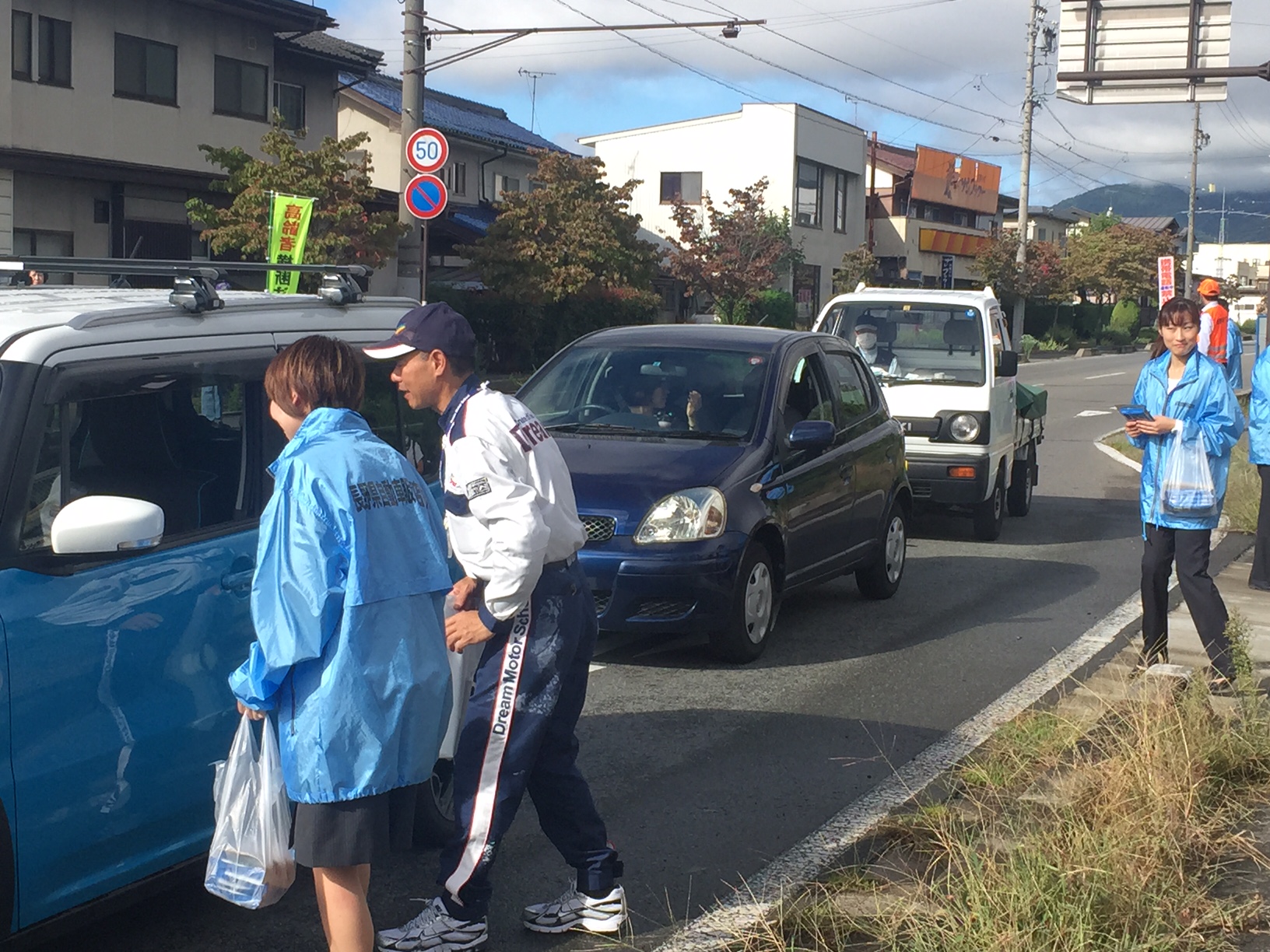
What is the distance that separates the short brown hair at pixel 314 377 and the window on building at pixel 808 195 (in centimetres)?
5207

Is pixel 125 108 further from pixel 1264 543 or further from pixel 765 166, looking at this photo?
pixel 765 166

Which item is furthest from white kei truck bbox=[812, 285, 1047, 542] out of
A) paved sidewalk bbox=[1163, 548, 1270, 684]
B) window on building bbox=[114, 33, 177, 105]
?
window on building bbox=[114, 33, 177, 105]

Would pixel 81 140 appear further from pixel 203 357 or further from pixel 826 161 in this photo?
pixel 826 161

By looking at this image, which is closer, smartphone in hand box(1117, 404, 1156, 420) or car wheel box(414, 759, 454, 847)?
Result: car wheel box(414, 759, 454, 847)

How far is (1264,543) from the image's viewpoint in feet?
32.3

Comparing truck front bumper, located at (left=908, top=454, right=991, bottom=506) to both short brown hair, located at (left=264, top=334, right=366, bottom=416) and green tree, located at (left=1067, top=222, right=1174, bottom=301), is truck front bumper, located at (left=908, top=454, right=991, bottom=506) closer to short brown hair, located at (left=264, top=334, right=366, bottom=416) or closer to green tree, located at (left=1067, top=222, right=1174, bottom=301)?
short brown hair, located at (left=264, top=334, right=366, bottom=416)

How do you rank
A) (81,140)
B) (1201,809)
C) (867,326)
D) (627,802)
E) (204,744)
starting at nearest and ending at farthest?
(204,744) → (1201,809) → (627,802) → (867,326) → (81,140)

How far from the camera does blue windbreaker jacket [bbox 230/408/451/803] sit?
10.6 ft

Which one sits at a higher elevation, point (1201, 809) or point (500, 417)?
point (500, 417)

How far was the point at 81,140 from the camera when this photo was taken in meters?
25.1

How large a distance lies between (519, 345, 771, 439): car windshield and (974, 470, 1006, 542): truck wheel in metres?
4.32

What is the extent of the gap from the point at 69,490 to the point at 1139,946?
3060mm

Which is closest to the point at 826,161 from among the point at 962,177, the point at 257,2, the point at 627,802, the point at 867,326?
the point at 962,177

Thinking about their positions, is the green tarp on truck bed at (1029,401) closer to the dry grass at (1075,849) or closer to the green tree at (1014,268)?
the dry grass at (1075,849)
